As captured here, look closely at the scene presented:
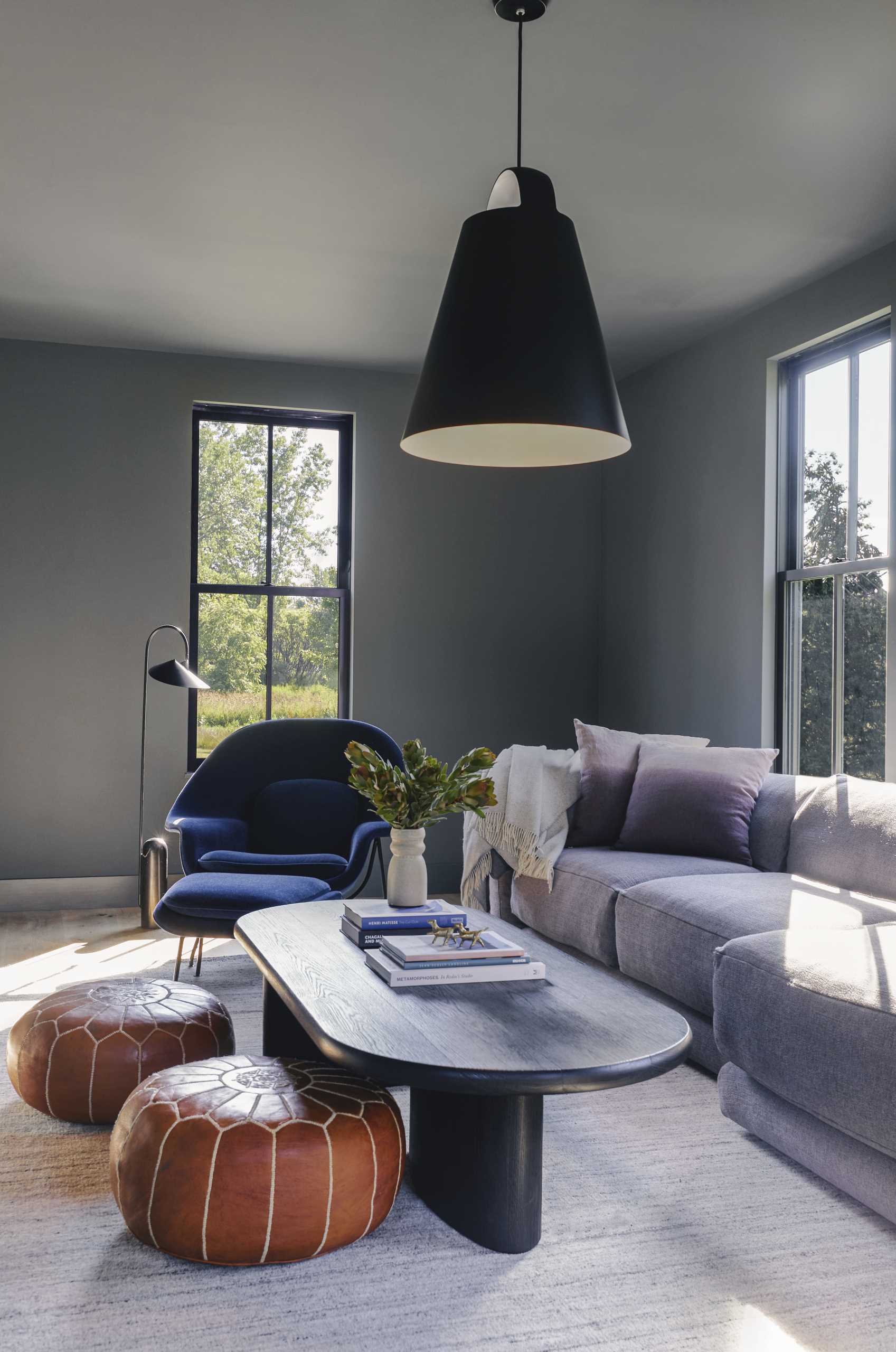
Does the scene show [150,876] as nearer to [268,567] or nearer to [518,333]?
[268,567]

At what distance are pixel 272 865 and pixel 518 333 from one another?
224 centimetres

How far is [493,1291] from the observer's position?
189 centimetres

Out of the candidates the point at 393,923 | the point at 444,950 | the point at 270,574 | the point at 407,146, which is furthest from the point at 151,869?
the point at 407,146

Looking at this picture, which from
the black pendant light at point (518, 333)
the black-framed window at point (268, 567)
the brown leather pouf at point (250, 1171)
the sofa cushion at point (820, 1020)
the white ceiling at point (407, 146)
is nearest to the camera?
the brown leather pouf at point (250, 1171)

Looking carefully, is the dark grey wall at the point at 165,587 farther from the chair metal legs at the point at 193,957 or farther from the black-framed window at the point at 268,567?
the chair metal legs at the point at 193,957

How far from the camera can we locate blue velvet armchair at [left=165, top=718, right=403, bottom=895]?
422cm

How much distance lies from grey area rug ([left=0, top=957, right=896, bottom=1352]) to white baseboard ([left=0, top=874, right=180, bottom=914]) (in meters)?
2.81

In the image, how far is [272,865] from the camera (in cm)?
377

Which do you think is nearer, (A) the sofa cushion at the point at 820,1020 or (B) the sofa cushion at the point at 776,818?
(A) the sofa cushion at the point at 820,1020

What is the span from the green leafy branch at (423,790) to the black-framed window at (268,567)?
298 cm

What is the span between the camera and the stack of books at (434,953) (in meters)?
2.21

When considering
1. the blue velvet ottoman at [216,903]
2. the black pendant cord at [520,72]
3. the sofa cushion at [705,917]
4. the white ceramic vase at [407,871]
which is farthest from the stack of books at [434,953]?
the black pendant cord at [520,72]

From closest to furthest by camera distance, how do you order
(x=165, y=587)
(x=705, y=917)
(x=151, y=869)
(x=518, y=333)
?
(x=518, y=333), (x=705, y=917), (x=151, y=869), (x=165, y=587)

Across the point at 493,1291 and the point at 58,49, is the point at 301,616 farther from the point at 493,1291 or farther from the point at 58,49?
the point at 493,1291
